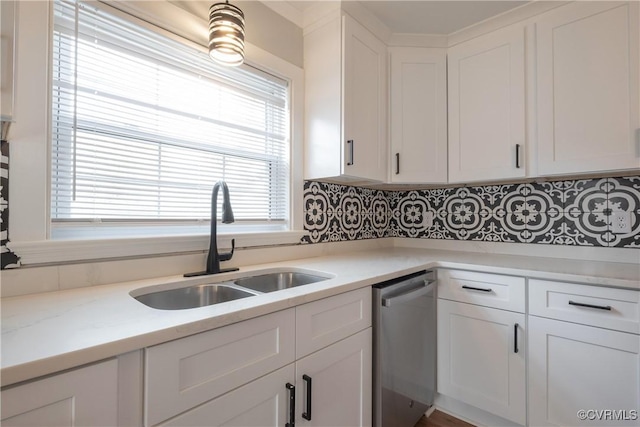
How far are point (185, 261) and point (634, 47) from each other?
236cm

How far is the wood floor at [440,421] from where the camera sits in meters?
1.68

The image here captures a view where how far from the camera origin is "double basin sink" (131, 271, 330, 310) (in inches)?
45.1

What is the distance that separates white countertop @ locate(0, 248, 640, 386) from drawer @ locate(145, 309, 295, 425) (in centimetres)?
4

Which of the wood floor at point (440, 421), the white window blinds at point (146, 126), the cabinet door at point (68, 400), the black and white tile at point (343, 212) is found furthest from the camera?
the black and white tile at point (343, 212)

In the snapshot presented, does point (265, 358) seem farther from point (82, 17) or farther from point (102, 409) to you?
point (82, 17)

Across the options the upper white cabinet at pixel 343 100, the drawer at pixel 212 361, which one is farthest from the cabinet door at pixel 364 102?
the drawer at pixel 212 361

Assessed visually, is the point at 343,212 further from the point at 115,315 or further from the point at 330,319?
the point at 115,315

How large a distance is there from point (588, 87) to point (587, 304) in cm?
111

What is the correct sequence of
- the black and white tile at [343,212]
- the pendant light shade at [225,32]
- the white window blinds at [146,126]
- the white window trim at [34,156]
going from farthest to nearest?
1. the black and white tile at [343,212]
2. the pendant light shade at [225,32]
3. the white window blinds at [146,126]
4. the white window trim at [34,156]

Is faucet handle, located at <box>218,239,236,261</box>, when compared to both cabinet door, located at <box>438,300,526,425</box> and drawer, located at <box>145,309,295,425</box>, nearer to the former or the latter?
drawer, located at <box>145,309,295,425</box>

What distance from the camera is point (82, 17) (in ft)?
3.64

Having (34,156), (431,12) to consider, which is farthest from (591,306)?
(34,156)

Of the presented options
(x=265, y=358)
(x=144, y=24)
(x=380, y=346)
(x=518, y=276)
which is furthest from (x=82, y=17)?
(x=518, y=276)

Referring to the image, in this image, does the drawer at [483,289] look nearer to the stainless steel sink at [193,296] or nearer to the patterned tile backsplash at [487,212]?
the patterned tile backsplash at [487,212]
